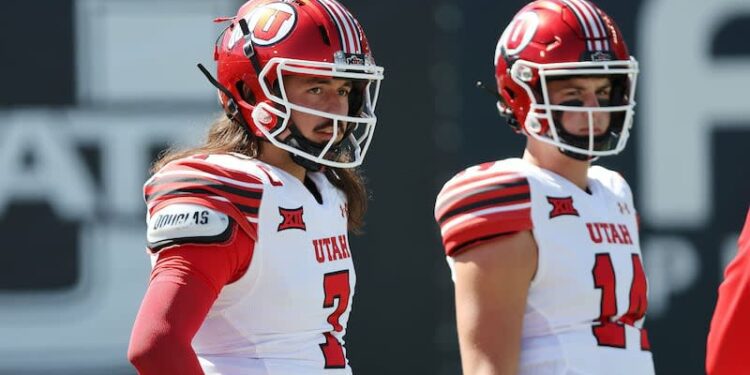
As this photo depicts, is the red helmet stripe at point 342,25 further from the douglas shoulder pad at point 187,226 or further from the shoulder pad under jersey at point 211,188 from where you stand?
the douglas shoulder pad at point 187,226

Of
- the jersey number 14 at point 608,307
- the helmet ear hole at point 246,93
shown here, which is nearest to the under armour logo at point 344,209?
the helmet ear hole at point 246,93

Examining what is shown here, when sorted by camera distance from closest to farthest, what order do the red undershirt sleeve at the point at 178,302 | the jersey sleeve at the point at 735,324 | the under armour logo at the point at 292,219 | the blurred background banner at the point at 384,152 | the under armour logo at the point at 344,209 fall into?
the red undershirt sleeve at the point at 178,302
the jersey sleeve at the point at 735,324
the under armour logo at the point at 292,219
the under armour logo at the point at 344,209
the blurred background banner at the point at 384,152

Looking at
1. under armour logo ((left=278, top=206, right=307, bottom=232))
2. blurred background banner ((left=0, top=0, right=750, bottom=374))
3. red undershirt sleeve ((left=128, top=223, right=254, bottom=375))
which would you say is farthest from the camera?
blurred background banner ((left=0, top=0, right=750, bottom=374))

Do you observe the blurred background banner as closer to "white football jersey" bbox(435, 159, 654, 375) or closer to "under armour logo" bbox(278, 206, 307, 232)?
"white football jersey" bbox(435, 159, 654, 375)

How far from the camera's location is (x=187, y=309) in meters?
2.19

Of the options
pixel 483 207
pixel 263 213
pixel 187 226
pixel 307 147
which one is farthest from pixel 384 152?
pixel 187 226

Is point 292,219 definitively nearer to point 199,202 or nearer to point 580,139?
point 199,202

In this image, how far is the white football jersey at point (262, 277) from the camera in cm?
233

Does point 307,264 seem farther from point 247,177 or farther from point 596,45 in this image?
point 596,45

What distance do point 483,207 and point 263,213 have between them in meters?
0.48

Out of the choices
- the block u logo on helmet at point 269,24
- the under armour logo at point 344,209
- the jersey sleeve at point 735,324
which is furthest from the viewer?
the under armour logo at point 344,209

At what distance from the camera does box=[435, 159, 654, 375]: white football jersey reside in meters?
2.58

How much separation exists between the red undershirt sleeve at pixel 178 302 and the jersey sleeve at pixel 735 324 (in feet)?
2.76

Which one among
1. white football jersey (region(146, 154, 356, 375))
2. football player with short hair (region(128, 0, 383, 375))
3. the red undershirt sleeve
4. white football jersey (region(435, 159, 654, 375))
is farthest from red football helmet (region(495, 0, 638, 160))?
the red undershirt sleeve
